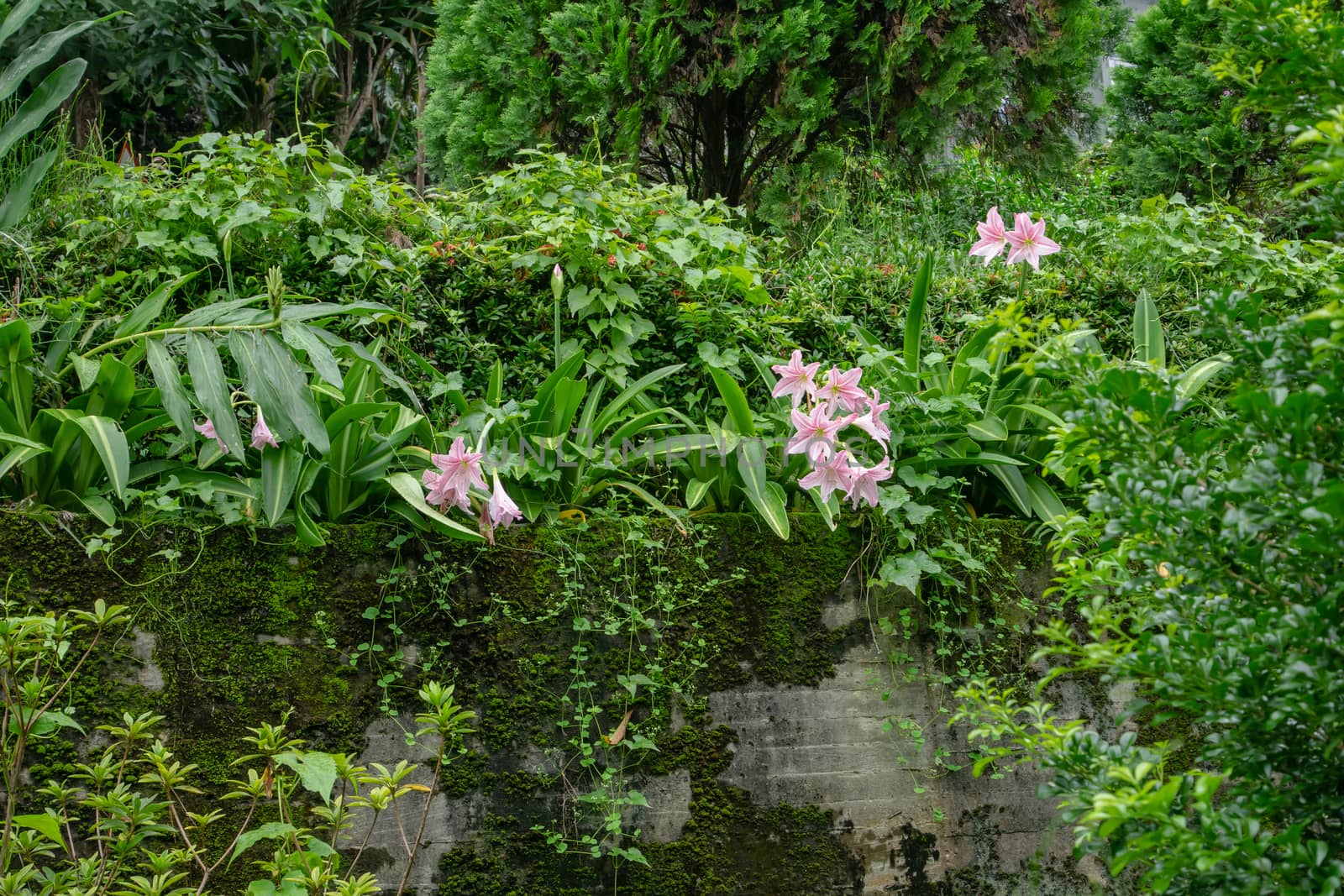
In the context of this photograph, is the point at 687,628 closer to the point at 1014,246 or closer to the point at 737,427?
the point at 737,427

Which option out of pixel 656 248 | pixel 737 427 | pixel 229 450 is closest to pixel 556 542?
pixel 737 427

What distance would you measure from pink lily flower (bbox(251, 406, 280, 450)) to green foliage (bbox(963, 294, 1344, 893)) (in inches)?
70.6

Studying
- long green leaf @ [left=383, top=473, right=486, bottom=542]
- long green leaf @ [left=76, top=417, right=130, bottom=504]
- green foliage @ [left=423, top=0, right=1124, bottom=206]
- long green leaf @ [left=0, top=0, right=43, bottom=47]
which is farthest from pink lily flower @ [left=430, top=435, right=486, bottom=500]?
green foliage @ [left=423, top=0, right=1124, bottom=206]

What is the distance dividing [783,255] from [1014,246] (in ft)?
5.60

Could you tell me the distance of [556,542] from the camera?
2.38 metres

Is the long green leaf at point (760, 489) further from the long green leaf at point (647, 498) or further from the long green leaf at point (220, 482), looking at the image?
the long green leaf at point (220, 482)

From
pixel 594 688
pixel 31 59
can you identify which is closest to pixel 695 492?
pixel 594 688

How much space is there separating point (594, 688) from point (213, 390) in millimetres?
1122

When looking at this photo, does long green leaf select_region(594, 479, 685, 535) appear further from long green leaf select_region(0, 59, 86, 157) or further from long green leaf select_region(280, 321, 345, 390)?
long green leaf select_region(0, 59, 86, 157)

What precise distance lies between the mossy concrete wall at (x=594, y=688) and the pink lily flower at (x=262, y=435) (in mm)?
231

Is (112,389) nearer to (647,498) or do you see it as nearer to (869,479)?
(647,498)

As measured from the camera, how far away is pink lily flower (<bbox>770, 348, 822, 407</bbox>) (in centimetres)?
243

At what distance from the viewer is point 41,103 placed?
2.80 meters

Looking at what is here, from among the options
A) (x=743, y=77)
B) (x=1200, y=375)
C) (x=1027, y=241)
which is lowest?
(x=1200, y=375)
